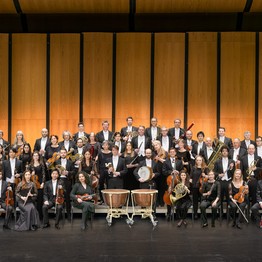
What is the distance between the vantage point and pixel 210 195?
8102mm

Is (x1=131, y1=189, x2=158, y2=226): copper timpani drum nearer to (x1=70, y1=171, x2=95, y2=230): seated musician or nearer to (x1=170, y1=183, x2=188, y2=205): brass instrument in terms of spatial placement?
(x1=170, y1=183, x2=188, y2=205): brass instrument

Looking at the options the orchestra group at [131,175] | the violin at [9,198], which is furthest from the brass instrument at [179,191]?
the violin at [9,198]

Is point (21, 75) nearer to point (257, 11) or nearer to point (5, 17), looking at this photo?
point (5, 17)

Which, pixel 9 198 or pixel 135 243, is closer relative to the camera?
pixel 135 243

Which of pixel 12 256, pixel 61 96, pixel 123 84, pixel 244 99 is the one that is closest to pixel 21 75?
pixel 61 96

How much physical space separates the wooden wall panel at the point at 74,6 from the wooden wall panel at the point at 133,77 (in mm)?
750

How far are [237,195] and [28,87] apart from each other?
5004mm

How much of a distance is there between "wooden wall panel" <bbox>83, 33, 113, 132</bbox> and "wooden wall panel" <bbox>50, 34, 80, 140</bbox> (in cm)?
18

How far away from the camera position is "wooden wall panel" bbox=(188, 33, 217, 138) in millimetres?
10859

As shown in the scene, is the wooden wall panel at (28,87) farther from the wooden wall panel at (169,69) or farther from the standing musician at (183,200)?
the standing musician at (183,200)

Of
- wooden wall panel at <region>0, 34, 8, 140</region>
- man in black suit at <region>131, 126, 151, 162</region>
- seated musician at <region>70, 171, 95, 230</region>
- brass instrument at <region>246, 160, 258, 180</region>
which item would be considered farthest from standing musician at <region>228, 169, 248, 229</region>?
wooden wall panel at <region>0, 34, 8, 140</region>

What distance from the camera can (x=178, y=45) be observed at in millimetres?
10969

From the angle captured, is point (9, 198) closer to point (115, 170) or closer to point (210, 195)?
point (115, 170)

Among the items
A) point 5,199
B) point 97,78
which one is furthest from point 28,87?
point 5,199
